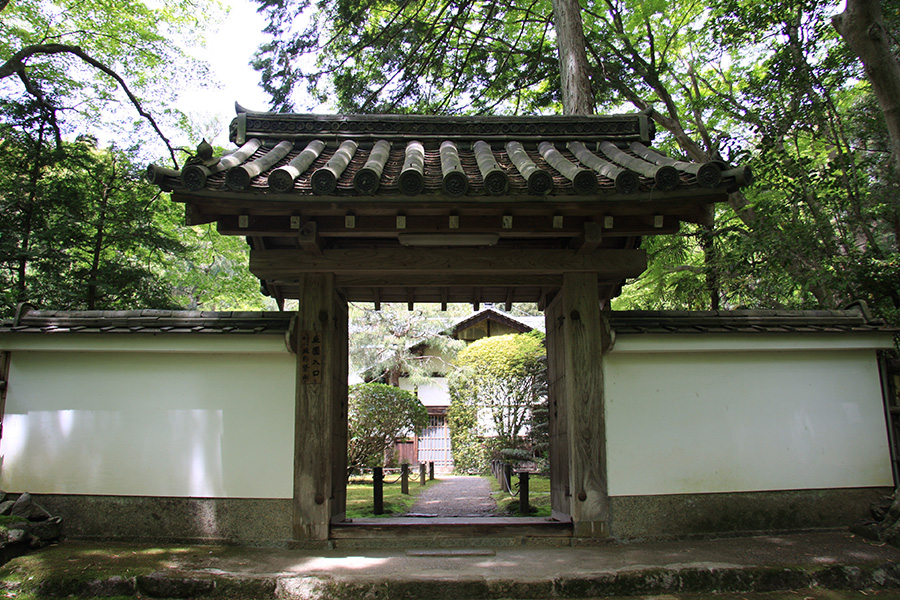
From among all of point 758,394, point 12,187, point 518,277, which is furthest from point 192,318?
point 12,187

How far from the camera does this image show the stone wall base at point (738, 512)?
5246 millimetres

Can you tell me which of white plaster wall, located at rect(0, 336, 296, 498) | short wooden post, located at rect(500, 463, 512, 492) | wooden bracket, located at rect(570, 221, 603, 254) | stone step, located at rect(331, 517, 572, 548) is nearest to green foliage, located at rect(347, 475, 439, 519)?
short wooden post, located at rect(500, 463, 512, 492)

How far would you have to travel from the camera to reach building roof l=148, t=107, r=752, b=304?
4492 millimetres

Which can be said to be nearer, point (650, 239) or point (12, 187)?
point (12, 187)

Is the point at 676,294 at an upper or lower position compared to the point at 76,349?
upper

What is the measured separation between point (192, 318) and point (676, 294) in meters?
9.31

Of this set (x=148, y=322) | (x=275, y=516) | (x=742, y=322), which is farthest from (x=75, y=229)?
(x=742, y=322)

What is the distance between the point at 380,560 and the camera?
15.5ft

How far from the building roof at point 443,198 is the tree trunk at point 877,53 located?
2138 mm

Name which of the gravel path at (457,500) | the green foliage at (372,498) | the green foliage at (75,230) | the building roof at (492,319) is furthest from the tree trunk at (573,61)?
the building roof at (492,319)

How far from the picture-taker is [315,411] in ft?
17.3

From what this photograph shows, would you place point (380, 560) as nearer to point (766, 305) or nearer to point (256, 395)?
point (256, 395)

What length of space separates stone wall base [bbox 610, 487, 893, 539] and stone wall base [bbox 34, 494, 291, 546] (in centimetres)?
327

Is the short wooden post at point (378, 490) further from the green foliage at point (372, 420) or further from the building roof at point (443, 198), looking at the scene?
the green foliage at point (372, 420)
